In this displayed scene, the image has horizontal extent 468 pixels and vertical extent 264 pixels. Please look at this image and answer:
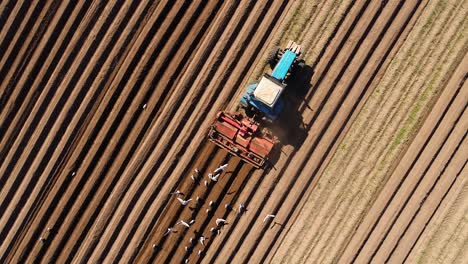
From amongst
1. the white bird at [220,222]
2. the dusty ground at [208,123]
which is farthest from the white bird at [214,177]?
the white bird at [220,222]

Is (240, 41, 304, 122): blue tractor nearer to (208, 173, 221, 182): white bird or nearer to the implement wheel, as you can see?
the implement wheel

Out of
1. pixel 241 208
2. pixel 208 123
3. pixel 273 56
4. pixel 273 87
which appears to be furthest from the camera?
pixel 241 208

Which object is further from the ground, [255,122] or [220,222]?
[255,122]

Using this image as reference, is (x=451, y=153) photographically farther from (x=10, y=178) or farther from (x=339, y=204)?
(x=10, y=178)

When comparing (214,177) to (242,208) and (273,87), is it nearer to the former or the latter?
(242,208)

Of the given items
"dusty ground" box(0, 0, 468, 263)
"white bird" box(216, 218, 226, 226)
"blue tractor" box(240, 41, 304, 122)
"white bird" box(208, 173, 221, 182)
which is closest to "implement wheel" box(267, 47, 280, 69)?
"blue tractor" box(240, 41, 304, 122)

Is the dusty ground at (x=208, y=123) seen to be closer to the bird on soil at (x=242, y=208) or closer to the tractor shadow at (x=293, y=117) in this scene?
the tractor shadow at (x=293, y=117)

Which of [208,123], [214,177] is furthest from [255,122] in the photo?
[214,177]
